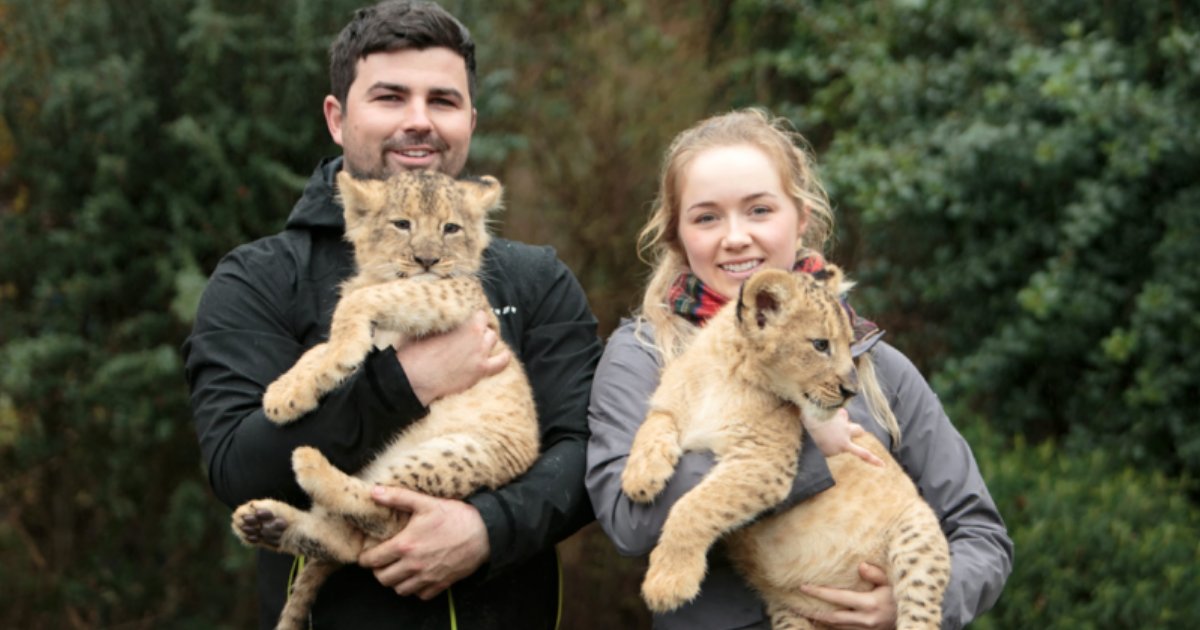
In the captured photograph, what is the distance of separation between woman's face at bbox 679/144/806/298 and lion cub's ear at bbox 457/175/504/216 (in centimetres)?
78

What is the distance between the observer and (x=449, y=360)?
4.25m

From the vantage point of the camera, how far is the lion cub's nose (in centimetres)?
449

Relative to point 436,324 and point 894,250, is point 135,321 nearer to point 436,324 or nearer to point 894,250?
point 436,324

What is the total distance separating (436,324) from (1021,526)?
4.19m

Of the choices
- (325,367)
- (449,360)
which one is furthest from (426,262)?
(325,367)

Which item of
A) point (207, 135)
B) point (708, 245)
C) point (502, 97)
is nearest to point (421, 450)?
point (708, 245)

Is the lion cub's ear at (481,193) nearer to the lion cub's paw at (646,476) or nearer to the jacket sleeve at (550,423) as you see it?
the jacket sleeve at (550,423)

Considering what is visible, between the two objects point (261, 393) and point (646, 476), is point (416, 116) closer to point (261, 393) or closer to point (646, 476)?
point (261, 393)

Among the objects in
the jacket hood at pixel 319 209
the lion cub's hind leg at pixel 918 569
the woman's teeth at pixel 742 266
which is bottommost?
the lion cub's hind leg at pixel 918 569

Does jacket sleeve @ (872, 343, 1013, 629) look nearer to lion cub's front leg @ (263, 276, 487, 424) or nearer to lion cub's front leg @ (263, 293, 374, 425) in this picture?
lion cub's front leg @ (263, 276, 487, 424)

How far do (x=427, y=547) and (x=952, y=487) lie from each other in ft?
5.95

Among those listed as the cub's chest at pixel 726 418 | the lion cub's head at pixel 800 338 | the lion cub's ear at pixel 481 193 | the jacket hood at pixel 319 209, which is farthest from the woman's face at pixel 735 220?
the jacket hood at pixel 319 209

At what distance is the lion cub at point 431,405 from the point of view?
3.96m

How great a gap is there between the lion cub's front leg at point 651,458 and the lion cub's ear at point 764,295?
44 cm
